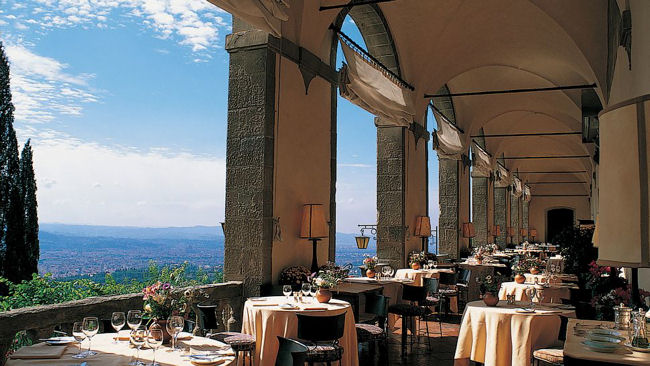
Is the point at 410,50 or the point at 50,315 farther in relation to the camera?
the point at 410,50

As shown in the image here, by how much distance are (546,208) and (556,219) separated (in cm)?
75

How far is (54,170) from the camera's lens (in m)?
19.0

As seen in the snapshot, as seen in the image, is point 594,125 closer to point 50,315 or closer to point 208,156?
point 50,315

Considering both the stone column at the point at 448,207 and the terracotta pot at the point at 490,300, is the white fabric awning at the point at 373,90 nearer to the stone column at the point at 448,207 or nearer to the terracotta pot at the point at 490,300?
the terracotta pot at the point at 490,300

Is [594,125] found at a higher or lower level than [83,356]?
higher

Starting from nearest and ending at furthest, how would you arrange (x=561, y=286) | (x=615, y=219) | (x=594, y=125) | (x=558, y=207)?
(x=615, y=219) < (x=561, y=286) < (x=594, y=125) < (x=558, y=207)

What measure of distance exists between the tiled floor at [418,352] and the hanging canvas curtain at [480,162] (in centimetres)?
914

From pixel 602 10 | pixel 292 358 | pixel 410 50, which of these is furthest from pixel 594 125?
pixel 292 358

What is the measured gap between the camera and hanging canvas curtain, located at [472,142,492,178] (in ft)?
52.5

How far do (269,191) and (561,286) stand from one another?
4092 mm

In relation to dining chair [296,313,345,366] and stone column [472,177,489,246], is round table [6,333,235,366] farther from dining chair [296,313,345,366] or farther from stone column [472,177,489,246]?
stone column [472,177,489,246]

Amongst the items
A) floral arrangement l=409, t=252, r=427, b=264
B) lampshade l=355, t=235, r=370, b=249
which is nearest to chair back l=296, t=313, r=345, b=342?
lampshade l=355, t=235, r=370, b=249

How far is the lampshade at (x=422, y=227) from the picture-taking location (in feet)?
33.9

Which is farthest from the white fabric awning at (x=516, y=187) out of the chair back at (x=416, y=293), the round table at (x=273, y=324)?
the round table at (x=273, y=324)
